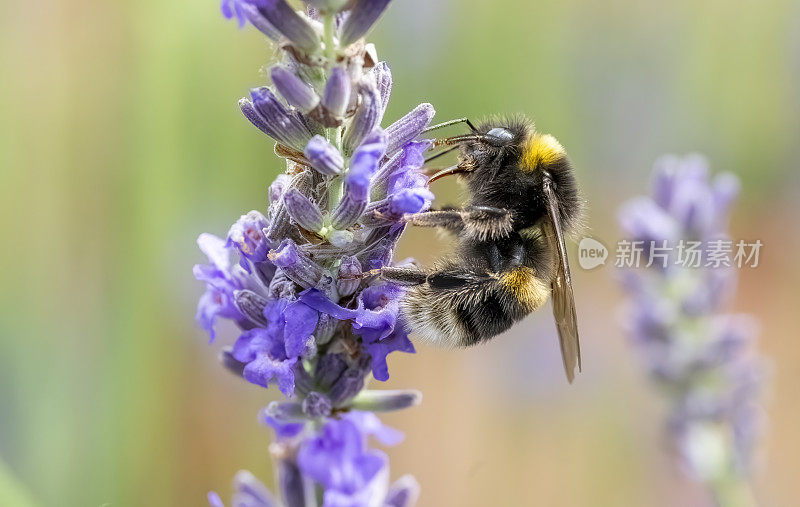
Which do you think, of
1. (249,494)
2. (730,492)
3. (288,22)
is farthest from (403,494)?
(730,492)

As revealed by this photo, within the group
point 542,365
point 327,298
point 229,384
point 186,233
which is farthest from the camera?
point 542,365

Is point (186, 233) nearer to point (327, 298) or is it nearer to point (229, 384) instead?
point (229, 384)

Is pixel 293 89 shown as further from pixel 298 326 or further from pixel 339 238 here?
pixel 298 326

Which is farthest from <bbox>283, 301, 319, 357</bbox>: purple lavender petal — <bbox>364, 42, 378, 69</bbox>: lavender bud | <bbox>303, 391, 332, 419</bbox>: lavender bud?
<bbox>364, 42, 378, 69</bbox>: lavender bud

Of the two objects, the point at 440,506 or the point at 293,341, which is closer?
the point at 293,341

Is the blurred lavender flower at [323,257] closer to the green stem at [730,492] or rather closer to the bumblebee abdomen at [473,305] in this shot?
the bumblebee abdomen at [473,305]

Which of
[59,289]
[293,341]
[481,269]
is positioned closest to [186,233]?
[59,289]

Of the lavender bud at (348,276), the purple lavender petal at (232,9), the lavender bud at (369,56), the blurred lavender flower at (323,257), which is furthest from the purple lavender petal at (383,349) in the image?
the purple lavender petal at (232,9)
